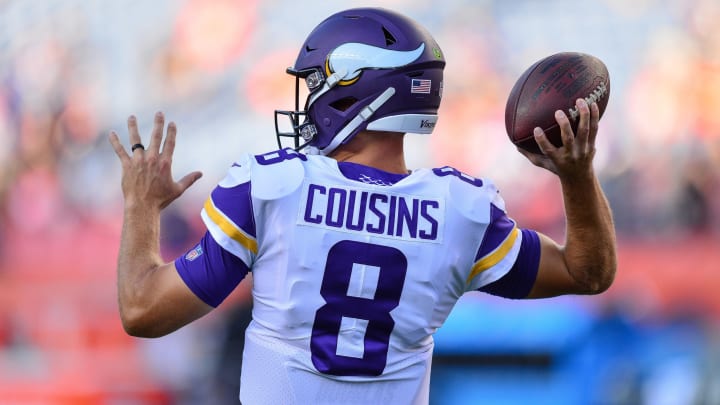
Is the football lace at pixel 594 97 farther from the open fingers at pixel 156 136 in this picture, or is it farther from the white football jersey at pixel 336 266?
the open fingers at pixel 156 136

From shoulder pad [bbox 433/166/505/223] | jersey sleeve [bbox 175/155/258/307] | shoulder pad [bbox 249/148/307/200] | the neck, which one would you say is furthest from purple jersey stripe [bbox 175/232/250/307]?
shoulder pad [bbox 433/166/505/223]

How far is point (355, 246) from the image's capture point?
2145 mm

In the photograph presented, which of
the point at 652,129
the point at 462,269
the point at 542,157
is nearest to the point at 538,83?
the point at 542,157

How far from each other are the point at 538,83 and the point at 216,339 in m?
4.69

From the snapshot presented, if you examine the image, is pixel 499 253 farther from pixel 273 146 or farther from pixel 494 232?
pixel 273 146

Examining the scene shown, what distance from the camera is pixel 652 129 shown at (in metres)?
7.96

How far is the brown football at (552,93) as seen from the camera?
230 centimetres

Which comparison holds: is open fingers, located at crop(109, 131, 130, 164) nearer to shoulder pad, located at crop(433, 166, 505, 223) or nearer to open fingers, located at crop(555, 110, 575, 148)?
shoulder pad, located at crop(433, 166, 505, 223)

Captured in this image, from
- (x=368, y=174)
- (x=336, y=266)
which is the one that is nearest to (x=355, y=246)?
(x=336, y=266)

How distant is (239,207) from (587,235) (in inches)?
30.5

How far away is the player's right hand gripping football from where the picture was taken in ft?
7.09

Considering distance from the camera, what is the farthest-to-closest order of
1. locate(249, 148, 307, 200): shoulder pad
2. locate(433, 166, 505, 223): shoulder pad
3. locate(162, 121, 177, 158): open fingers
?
1. locate(162, 121, 177, 158): open fingers
2. locate(433, 166, 505, 223): shoulder pad
3. locate(249, 148, 307, 200): shoulder pad

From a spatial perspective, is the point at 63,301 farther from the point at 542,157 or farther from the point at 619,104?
the point at 542,157

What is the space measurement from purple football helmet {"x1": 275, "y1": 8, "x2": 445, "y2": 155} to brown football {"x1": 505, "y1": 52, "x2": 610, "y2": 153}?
193mm
